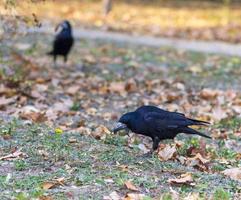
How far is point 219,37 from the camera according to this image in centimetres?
2009

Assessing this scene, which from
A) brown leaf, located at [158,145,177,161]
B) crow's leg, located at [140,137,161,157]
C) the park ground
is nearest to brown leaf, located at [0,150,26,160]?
the park ground

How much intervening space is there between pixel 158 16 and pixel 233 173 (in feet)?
63.5

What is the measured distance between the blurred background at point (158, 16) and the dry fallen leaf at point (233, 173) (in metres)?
12.1

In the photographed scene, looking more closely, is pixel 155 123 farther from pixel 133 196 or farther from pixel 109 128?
pixel 109 128

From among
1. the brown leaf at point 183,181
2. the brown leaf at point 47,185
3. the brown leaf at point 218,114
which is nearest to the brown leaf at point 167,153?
the brown leaf at point 183,181

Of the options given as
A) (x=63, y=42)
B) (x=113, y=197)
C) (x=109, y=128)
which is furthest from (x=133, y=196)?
(x=63, y=42)

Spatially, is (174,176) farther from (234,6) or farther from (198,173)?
(234,6)

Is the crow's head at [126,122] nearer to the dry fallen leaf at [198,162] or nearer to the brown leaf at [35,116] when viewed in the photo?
the dry fallen leaf at [198,162]

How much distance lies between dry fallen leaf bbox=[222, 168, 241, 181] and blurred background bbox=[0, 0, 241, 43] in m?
12.1

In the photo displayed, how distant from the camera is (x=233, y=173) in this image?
6043 mm

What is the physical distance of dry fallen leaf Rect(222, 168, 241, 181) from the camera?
600 cm

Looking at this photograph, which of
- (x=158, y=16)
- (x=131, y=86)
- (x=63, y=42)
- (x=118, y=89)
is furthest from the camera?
(x=158, y=16)

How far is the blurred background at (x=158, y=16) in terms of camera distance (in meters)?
21.1

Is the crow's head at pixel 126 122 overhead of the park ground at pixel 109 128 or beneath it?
overhead
